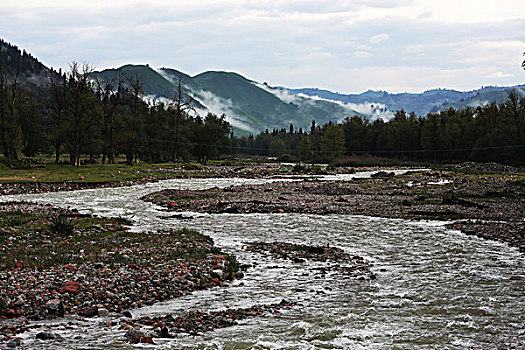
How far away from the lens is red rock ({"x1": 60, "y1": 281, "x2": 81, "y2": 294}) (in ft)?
37.1

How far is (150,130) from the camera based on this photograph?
9394 centimetres

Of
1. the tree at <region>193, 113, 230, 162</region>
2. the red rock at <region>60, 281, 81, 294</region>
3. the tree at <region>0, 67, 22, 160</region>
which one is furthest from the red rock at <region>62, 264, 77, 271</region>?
the tree at <region>193, 113, 230, 162</region>

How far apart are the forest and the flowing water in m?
58.8

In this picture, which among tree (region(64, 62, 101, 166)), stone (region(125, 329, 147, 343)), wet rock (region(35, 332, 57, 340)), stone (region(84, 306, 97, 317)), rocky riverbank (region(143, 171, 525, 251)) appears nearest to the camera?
wet rock (region(35, 332, 57, 340))

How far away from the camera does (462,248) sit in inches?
742

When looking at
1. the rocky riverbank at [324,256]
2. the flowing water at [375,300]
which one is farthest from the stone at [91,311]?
the rocky riverbank at [324,256]

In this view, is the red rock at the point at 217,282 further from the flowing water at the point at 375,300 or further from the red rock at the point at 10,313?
the red rock at the point at 10,313

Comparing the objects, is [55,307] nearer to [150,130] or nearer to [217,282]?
[217,282]

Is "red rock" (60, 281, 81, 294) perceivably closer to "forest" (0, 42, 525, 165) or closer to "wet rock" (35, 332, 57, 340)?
"wet rock" (35, 332, 57, 340)

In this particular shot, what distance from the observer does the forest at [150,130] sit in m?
72.6

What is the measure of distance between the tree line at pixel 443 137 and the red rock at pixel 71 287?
99.1m

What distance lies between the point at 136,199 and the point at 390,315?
99.6 feet

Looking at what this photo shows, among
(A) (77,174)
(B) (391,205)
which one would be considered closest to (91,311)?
(B) (391,205)

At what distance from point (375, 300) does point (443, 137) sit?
119262 millimetres
